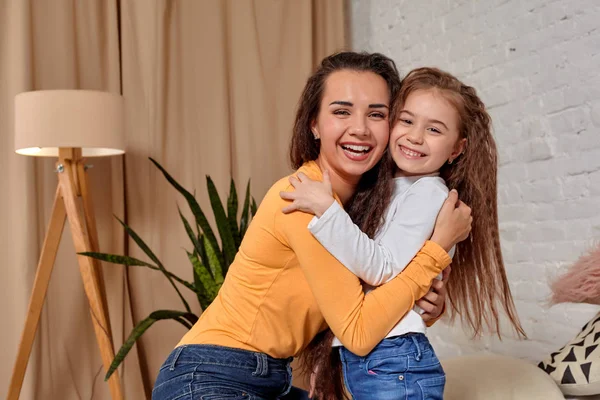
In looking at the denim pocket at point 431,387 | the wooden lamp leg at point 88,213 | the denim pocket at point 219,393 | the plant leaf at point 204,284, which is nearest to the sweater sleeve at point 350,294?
the denim pocket at point 431,387

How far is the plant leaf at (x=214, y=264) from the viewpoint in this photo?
10.1 ft

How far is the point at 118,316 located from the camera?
12.2 feet

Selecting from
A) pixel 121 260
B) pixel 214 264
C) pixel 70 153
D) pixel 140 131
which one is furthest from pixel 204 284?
pixel 140 131

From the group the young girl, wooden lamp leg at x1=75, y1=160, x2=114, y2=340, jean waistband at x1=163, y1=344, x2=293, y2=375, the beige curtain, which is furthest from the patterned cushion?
the beige curtain

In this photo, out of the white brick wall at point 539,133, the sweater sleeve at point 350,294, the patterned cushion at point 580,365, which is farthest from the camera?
the white brick wall at point 539,133

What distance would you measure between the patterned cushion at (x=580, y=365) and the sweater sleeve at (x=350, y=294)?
2.15ft

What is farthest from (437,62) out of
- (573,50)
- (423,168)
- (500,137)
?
(423,168)

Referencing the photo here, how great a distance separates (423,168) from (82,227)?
205 centimetres

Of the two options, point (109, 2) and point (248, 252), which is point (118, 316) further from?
point (248, 252)

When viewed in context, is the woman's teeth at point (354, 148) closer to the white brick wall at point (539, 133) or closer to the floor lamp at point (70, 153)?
the white brick wall at point (539, 133)

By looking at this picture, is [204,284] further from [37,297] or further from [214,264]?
[37,297]

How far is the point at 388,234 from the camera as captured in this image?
152cm

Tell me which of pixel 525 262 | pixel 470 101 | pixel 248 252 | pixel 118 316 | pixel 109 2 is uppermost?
pixel 109 2

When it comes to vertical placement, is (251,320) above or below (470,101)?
below
